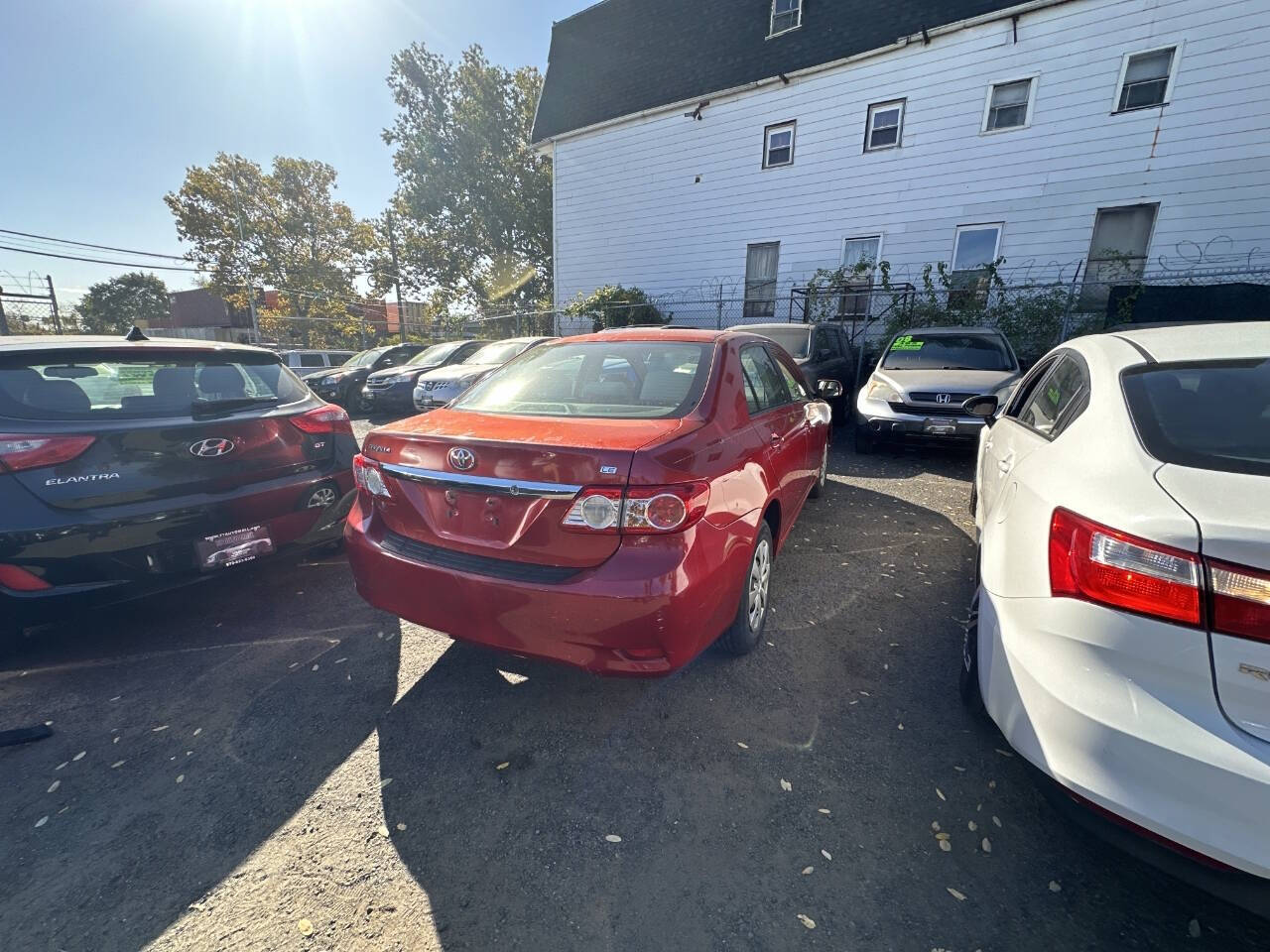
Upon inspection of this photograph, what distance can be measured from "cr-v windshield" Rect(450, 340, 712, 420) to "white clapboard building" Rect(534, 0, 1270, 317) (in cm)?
1076

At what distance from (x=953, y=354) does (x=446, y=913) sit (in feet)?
25.0

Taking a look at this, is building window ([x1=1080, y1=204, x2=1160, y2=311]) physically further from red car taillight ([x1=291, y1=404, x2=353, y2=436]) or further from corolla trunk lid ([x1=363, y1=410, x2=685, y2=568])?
red car taillight ([x1=291, y1=404, x2=353, y2=436])

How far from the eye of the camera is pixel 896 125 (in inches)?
433

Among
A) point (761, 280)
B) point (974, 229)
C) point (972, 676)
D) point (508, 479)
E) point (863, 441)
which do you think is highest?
point (974, 229)

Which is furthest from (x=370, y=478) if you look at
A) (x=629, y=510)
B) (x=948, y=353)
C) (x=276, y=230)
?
(x=276, y=230)

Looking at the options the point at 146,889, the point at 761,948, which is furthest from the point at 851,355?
the point at 146,889

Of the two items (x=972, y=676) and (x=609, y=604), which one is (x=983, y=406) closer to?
(x=972, y=676)

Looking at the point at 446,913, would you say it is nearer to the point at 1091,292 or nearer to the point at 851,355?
the point at 851,355

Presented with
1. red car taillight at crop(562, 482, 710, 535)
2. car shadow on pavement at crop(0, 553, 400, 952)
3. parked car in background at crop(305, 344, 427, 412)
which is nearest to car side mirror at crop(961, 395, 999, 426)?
red car taillight at crop(562, 482, 710, 535)

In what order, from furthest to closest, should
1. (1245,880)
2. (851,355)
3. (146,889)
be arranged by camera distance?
1. (851,355)
2. (146,889)
3. (1245,880)

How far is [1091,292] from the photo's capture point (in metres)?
9.78

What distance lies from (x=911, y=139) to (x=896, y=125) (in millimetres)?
457

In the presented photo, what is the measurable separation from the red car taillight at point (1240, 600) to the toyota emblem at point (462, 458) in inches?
82.5

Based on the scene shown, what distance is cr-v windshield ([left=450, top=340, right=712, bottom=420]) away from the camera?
7.97 feet
